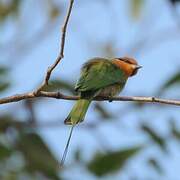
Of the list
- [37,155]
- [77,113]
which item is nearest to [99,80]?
[77,113]

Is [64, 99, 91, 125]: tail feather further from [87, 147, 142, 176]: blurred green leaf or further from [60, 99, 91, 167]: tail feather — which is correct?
[87, 147, 142, 176]: blurred green leaf

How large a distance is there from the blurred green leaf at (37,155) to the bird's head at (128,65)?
484mm

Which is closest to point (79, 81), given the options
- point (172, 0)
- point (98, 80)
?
point (98, 80)

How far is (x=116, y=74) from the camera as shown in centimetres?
263

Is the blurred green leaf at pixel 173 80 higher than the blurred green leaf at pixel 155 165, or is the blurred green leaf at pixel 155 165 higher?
the blurred green leaf at pixel 173 80

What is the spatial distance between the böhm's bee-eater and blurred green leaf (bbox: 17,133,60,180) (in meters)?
0.48

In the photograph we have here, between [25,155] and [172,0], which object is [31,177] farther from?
[172,0]

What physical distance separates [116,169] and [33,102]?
1.49 ft

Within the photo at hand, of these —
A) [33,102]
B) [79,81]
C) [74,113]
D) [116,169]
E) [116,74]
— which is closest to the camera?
[74,113]

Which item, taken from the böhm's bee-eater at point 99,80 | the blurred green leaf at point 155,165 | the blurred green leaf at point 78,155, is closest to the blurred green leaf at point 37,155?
the blurred green leaf at point 78,155

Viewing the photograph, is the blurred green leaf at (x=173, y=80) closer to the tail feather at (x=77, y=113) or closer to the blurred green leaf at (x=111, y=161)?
the blurred green leaf at (x=111, y=161)

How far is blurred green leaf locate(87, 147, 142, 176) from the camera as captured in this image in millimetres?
2859

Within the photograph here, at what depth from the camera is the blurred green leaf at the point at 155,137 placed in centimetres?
292

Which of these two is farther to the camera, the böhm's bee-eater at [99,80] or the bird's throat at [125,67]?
the bird's throat at [125,67]
